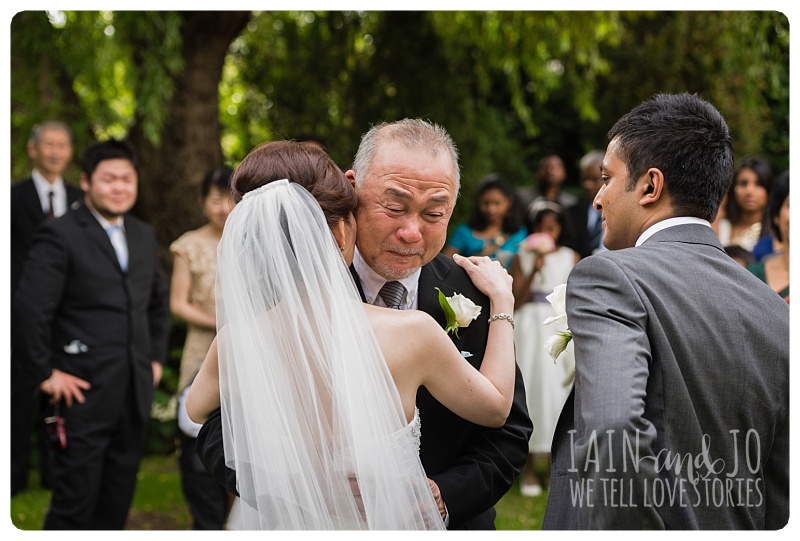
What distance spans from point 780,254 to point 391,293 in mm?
2813

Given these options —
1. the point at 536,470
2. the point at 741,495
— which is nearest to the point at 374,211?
the point at 741,495

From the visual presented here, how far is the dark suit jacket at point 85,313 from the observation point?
505 centimetres

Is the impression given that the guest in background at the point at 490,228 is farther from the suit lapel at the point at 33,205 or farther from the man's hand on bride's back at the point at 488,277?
the man's hand on bride's back at the point at 488,277

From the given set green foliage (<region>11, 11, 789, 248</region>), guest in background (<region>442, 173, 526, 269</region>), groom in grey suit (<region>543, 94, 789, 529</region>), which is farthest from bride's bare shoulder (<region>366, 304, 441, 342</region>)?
green foliage (<region>11, 11, 789, 248</region>)

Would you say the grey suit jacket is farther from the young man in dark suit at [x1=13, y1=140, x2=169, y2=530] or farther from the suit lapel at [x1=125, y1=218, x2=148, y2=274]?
the suit lapel at [x1=125, y1=218, x2=148, y2=274]

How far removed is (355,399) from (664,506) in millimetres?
841

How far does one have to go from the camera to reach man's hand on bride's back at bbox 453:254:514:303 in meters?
2.84

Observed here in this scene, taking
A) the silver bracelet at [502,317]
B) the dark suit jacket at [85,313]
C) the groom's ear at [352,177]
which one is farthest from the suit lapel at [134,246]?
the silver bracelet at [502,317]

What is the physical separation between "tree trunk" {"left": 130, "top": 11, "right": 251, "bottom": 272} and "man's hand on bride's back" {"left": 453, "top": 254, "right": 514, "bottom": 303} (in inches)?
243

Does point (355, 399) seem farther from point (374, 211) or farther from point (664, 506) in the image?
point (664, 506)

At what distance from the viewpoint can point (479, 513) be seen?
2.77 m

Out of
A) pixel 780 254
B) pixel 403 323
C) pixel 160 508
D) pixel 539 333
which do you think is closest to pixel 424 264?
pixel 403 323

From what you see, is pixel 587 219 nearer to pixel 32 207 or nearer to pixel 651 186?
pixel 32 207

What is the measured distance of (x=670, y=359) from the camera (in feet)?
7.37
